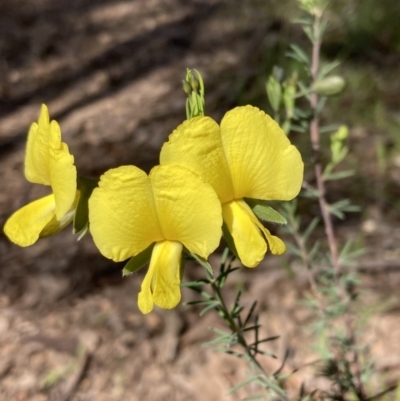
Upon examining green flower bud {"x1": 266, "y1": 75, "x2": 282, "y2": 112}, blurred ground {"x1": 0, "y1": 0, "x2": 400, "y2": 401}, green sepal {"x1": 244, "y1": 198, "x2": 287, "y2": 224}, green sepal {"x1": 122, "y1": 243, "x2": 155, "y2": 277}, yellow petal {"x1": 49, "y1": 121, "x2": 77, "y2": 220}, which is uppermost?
yellow petal {"x1": 49, "y1": 121, "x2": 77, "y2": 220}

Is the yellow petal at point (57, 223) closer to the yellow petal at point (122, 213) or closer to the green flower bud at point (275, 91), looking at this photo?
the yellow petal at point (122, 213)

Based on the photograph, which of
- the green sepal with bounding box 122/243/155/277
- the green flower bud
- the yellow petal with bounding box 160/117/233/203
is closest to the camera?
the yellow petal with bounding box 160/117/233/203

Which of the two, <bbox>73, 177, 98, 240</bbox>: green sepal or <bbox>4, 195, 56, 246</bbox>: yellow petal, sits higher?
<bbox>73, 177, 98, 240</bbox>: green sepal

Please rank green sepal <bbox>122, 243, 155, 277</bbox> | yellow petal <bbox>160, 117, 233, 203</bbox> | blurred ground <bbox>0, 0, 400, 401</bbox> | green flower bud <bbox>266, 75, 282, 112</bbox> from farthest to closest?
blurred ground <bbox>0, 0, 400, 401</bbox> < green flower bud <bbox>266, 75, 282, 112</bbox> < green sepal <bbox>122, 243, 155, 277</bbox> < yellow petal <bbox>160, 117, 233, 203</bbox>

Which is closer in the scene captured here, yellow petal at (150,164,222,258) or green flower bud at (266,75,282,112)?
yellow petal at (150,164,222,258)

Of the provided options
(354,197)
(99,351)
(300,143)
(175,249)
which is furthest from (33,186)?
(175,249)

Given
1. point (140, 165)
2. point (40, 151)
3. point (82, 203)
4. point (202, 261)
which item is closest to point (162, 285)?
point (202, 261)

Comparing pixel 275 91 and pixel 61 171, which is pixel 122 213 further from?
pixel 275 91

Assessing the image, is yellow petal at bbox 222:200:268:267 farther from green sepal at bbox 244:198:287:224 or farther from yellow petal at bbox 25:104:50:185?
yellow petal at bbox 25:104:50:185

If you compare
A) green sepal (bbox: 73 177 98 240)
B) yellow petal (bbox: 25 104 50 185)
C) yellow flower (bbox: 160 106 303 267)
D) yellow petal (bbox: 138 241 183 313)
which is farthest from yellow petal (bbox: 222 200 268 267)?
yellow petal (bbox: 25 104 50 185)
